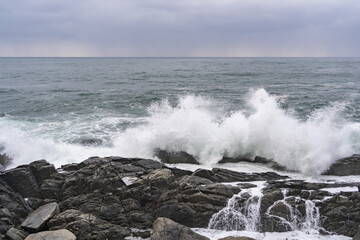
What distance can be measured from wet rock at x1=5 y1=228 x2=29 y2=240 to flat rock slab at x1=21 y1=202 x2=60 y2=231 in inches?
9.2

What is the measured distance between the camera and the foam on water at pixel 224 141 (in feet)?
43.1

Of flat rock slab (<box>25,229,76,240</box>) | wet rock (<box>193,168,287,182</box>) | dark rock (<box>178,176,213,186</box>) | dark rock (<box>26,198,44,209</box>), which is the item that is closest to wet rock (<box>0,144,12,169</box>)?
dark rock (<box>26,198,44,209</box>)

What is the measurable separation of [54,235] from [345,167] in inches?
377

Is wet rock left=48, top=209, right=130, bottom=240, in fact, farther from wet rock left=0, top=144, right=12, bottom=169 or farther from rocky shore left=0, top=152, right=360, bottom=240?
wet rock left=0, top=144, right=12, bottom=169

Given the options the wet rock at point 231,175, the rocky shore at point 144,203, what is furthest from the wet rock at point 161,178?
the wet rock at point 231,175

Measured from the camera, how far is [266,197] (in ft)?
30.8

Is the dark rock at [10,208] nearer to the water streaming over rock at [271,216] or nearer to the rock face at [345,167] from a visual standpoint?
the water streaming over rock at [271,216]

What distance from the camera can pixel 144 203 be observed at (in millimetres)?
9633

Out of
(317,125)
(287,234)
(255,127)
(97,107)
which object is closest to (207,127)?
(255,127)

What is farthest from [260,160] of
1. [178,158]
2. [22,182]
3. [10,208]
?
[10,208]

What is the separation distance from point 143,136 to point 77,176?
203 inches

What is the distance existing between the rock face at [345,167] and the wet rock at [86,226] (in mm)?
7517

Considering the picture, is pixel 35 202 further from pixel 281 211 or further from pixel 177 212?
pixel 281 211

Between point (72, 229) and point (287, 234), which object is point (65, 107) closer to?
point (72, 229)
